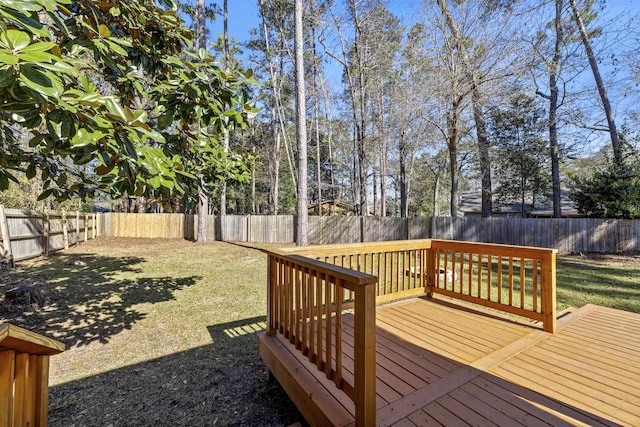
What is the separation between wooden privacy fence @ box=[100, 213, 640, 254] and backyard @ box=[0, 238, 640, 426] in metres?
2.24

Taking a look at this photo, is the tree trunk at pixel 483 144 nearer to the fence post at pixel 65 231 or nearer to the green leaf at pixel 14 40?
the green leaf at pixel 14 40

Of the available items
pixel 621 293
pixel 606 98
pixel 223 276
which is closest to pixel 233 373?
pixel 223 276

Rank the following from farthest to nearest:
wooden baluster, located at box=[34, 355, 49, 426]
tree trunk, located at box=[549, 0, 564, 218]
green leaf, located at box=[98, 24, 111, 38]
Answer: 1. tree trunk, located at box=[549, 0, 564, 218]
2. green leaf, located at box=[98, 24, 111, 38]
3. wooden baluster, located at box=[34, 355, 49, 426]

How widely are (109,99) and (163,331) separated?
3338 mm

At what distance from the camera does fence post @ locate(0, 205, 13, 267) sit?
689 cm

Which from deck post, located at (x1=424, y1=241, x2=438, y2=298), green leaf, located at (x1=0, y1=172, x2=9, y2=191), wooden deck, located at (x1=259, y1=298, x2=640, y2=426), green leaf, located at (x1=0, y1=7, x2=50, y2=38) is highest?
green leaf, located at (x1=0, y1=7, x2=50, y2=38)

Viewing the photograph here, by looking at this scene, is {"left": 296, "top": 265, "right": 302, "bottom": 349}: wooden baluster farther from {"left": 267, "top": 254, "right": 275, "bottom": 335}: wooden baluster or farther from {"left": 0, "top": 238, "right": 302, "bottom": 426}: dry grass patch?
{"left": 0, "top": 238, "right": 302, "bottom": 426}: dry grass patch

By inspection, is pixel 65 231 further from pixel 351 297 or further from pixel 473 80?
pixel 473 80

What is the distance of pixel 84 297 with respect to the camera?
512 centimetres

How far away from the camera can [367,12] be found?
12.4 m

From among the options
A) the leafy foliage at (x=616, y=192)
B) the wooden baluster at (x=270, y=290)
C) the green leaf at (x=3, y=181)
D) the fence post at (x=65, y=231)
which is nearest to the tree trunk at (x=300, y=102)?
the wooden baluster at (x=270, y=290)

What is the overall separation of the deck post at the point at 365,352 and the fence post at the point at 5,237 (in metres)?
9.23

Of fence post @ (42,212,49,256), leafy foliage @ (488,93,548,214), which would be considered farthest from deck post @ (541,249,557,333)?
fence post @ (42,212,49,256)

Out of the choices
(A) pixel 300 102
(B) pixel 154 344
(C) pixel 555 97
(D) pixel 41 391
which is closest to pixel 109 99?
(D) pixel 41 391
